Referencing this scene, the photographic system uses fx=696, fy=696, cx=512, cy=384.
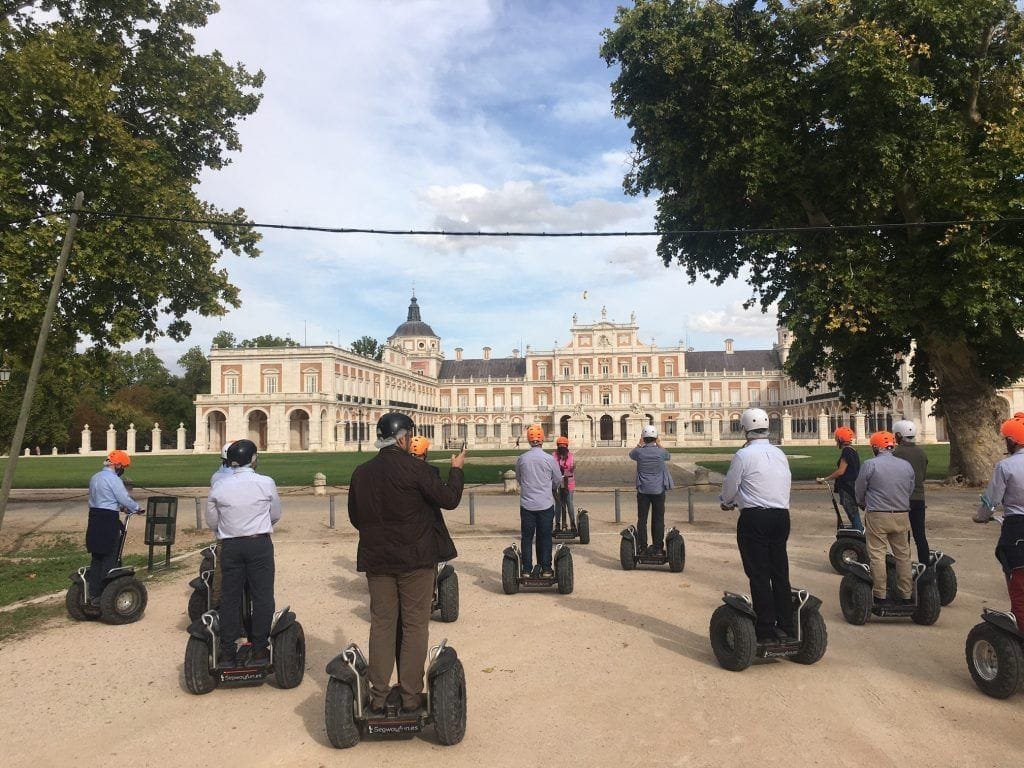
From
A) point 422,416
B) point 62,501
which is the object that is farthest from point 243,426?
point 62,501

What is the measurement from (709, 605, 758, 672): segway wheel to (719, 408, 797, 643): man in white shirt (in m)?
0.16

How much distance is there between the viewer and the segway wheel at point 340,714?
3568 mm

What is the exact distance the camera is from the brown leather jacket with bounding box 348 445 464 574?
3.62m

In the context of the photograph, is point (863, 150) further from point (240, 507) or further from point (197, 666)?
point (197, 666)

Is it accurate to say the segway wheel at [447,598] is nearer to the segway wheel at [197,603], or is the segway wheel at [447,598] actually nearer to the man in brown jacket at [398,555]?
the segway wheel at [197,603]

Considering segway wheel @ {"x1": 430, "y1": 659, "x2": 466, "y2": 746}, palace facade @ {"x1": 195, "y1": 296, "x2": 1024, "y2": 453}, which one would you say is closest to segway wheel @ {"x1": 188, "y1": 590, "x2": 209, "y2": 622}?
segway wheel @ {"x1": 430, "y1": 659, "x2": 466, "y2": 746}

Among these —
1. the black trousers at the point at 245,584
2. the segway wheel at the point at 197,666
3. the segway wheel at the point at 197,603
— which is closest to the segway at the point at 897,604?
the black trousers at the point at 245,584

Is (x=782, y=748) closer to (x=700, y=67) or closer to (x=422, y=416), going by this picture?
(x=700, y=67)

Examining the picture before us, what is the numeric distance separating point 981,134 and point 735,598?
1343 cm

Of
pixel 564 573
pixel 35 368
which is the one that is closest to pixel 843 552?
pixel 564 573

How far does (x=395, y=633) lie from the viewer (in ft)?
12.1

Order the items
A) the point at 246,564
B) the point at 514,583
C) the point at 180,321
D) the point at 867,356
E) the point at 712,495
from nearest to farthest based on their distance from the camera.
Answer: the point at 246,564 < the point at 514,583 < the point at 180,321 < the point at 712,495 < the point at 867,356

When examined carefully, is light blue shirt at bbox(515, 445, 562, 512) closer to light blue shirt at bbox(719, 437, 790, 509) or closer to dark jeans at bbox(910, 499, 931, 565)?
light blue shirt at bbox(719, 437, 790, 509)

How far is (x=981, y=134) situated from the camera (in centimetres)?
1368
